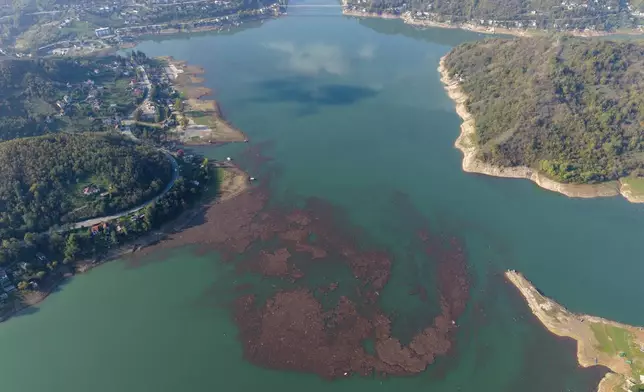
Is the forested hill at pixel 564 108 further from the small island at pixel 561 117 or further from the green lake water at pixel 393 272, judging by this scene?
the green lake water at pixel 393 272

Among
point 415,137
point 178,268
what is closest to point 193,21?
point 415,137

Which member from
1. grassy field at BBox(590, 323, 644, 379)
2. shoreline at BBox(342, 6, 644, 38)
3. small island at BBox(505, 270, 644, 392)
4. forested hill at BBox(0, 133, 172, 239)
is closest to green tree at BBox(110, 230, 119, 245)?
forested hill at BBox(0, 133, 172, 239)

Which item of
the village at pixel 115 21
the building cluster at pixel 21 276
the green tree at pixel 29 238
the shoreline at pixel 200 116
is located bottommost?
the building cluster at pixel 21 276

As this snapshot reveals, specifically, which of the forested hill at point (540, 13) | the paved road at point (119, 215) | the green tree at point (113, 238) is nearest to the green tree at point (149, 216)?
the paved road at point (119, 215)

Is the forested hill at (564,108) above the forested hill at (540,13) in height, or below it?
below

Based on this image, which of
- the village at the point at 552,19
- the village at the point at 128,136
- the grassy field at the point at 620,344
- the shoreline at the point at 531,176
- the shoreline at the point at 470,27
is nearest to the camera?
the grassy field at the point at 620,344

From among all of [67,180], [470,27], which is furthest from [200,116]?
[470,27]

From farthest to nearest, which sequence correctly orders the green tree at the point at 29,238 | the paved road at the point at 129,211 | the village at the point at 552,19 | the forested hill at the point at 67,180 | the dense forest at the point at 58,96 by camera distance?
the village at the point at 552,19
the dense forest at the point at 58,96
the paved road at the point at 129,211
the forested hill at the point at 67,180
the green tree at the point at 29,238

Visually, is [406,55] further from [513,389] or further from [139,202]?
[513,389]
